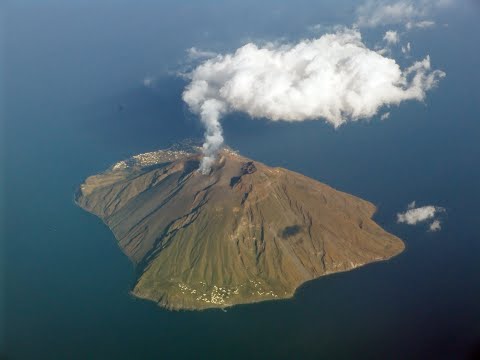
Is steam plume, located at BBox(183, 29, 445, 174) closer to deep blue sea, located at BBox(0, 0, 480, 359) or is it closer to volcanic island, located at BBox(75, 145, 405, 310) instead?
deep blue sea, located at BBox(0, 0, 480, 359)

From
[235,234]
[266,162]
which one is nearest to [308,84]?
[266,162]

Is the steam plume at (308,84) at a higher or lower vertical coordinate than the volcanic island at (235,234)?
higher

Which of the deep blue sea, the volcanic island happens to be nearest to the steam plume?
the deep blue sea

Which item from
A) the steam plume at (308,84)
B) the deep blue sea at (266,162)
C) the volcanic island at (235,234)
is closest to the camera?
the deep blue sea at (266,162)

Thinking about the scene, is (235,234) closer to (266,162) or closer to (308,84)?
(266,162)

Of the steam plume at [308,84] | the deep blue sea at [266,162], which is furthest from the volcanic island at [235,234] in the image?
the steam plume at [308,84]

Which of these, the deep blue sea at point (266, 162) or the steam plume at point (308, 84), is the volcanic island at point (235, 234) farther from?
the steam plume at point (308, 84)

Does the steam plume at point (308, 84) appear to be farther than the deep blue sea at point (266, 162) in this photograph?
Yes
